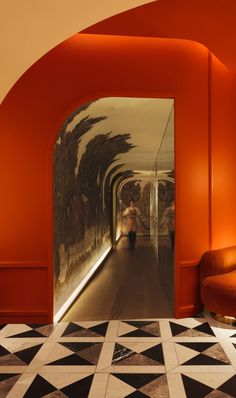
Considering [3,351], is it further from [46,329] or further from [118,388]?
[118,388]

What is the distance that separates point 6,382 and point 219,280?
2.82 m

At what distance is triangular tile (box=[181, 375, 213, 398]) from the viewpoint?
2.62 metres

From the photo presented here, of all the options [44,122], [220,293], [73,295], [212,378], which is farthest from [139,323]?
[44,122]

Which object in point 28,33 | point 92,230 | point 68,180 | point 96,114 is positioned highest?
point 96,114

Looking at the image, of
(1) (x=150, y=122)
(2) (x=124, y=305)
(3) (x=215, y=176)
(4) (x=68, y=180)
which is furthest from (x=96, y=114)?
(2) (x=124, y=305)

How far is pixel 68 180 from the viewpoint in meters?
5.43

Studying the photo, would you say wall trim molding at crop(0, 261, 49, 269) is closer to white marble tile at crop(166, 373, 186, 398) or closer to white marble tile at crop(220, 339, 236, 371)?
white marble tile at crop(166, 373, 186, 398)

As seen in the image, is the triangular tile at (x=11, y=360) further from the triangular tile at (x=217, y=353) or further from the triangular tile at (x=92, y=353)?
the triangular tile at (x=217, y=353)

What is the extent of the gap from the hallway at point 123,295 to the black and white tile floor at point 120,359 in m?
0.40

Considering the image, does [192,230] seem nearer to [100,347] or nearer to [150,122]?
[100,347]

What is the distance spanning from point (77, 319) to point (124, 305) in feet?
3.07

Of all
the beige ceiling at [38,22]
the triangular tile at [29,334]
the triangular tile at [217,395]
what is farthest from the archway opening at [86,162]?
the beige ceiling at [38,22]

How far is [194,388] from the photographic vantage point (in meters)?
2.72

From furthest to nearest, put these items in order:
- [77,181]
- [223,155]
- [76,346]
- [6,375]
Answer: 1. [77,181]
2. [223,155]
3. [76,346]
4. [6,375]
